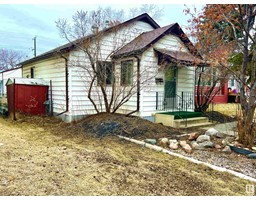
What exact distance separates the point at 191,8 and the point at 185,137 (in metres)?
5.35

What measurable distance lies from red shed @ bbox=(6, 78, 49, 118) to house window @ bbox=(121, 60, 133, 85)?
3892 mm

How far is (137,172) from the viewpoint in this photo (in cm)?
371

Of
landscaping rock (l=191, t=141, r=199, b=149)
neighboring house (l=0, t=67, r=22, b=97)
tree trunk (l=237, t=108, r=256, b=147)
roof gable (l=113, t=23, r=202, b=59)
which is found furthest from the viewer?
neighboring house (l=0, t=67, r=22, b=97)

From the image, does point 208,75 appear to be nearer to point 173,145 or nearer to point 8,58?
point 173,145

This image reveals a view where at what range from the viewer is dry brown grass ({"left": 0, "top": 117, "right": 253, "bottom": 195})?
10.1ft

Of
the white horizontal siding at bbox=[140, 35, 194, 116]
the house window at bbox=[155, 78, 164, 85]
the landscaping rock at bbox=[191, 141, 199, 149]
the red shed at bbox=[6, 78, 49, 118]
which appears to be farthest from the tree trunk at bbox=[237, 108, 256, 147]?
the red shed at bbox=[6, 78, 49, 118]

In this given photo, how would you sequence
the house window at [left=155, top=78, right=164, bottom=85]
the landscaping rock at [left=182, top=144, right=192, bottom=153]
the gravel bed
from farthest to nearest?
1. the house window at [left=155, top=78, right=164, bottom=85]
2. the landscaping rock at [left=182, top=144, right=192, bottom=153]
3. the gravel bed

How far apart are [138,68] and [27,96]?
5114 millimetres

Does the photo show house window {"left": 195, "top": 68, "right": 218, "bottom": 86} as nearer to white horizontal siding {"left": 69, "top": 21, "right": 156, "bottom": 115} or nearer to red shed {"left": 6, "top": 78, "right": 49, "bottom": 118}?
white horizontal siding {"left": 69, "top": 21, "right": 156, "bottom": 115}

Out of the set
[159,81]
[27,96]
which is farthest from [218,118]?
[27,96]

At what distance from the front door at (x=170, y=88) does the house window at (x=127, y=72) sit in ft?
5.62

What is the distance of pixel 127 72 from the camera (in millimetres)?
9086

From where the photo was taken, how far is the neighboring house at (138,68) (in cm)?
869

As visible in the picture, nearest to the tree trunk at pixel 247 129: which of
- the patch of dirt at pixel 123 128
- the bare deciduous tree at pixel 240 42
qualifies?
the bare deciduous tree at pixel 240 42
